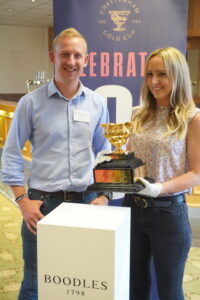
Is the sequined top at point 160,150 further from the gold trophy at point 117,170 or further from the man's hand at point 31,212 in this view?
the man's hand at point 31,212

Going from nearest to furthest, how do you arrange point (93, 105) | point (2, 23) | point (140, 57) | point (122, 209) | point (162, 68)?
point (122, 209)
point (162, 68)
point (93, 105)
point (140, 57)
point (2, 23)

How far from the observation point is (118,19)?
6.57ft

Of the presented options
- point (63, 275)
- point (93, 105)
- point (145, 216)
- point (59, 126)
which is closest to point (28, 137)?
point (59, 126)

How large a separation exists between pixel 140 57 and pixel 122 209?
3.50ft

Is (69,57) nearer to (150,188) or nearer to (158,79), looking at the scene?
(158,79)

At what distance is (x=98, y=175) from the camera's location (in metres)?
1.31

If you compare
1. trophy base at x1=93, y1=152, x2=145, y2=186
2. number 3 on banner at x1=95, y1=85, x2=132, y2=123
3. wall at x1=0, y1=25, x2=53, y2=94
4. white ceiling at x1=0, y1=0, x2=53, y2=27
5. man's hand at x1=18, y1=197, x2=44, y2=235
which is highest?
white ceiling at x1=0, y1=0, x2=53, y2=27

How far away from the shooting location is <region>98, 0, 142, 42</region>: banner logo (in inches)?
78.1

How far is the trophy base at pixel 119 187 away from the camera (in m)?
1.28

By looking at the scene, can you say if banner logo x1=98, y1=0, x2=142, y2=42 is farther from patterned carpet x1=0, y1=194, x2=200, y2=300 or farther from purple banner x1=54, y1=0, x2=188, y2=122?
patterned carpet x1=0, y1=194, x2=200, y2=300

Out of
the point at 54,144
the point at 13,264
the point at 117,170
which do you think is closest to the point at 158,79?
the point at 117,170

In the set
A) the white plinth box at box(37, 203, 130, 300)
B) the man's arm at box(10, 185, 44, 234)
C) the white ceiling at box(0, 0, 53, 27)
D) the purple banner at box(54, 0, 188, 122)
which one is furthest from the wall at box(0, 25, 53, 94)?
the white plinth box at box(37, 203, 130, 300)

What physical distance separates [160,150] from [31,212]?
58 cm

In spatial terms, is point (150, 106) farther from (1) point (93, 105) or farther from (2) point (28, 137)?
(2) point (28, 137)
